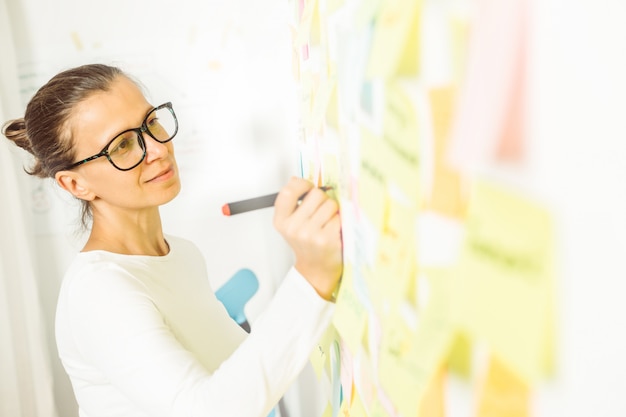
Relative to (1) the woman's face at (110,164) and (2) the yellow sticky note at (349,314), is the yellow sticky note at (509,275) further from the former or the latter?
(1) the woman's face at (110,164)

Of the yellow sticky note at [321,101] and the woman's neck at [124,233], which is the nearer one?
the yellow sticky note at [321,101]

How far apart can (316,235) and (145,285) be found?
1.24 ft

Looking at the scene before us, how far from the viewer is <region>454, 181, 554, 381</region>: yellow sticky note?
23 centimetres

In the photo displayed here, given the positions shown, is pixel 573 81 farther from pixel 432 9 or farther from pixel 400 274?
pixel 400 274

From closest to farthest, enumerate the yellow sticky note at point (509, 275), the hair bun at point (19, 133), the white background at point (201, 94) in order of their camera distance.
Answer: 1. the yellow sticky note at point (509, 275)
2. the hair bun at point (19, 133)
3. the white background at point (201, 94)

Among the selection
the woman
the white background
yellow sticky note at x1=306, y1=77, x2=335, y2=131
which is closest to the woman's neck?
the woman

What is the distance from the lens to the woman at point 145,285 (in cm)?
68

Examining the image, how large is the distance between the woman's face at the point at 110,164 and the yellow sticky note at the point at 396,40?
0.67 meters

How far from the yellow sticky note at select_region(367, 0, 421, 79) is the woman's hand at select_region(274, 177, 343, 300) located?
27 cm

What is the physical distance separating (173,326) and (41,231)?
3.74 ft

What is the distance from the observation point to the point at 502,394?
28 cm

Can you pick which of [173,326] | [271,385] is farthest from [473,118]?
[173,326]

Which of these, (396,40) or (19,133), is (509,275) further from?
(19,133)

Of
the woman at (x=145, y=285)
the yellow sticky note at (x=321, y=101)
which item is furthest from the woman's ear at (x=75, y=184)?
the yellow sticky note at (x=321, y=101)
